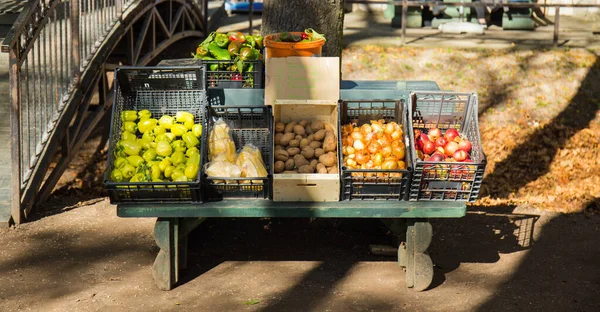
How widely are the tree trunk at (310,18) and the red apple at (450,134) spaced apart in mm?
2543

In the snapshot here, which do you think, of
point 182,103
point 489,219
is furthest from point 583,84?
point 182,103

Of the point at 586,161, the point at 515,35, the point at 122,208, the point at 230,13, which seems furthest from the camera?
the point at 230,13

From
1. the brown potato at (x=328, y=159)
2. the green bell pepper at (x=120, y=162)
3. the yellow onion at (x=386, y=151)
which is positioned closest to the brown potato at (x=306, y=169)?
the brown potato at (x=328, y=159)

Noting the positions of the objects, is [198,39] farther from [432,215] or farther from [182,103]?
[432,215]

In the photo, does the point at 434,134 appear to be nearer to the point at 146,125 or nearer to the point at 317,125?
the point at 317,125

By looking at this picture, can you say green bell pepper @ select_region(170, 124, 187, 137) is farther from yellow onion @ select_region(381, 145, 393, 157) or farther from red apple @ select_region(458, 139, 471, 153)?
red apple @ select_region(458, 139, 471, 153)

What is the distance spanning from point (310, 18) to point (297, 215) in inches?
124

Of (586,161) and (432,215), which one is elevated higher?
(432,215)

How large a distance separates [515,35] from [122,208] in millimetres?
11834

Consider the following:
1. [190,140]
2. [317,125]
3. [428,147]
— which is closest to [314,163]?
[317,125]

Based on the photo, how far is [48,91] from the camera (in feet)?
32.5

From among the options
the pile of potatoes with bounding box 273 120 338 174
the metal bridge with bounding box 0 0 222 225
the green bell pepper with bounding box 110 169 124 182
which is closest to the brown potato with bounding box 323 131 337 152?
the pile of potatoes with bounding box 273 120 338 174

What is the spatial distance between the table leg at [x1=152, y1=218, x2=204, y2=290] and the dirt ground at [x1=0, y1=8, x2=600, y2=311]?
0.11 m

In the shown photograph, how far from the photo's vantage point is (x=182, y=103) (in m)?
7.50
